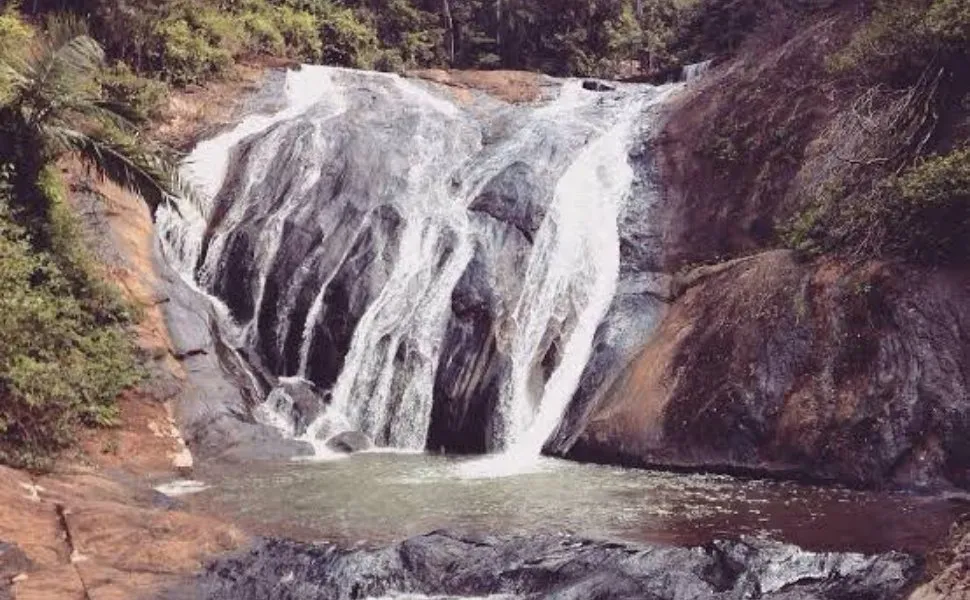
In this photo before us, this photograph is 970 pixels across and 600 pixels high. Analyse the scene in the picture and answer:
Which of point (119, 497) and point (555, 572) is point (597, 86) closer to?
point (119, 497)

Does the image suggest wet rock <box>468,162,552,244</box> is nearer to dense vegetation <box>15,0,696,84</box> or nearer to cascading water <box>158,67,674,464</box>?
cascading water <box>158,67,674,464</box>

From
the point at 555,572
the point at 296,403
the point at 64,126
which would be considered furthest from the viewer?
the point at 296,403

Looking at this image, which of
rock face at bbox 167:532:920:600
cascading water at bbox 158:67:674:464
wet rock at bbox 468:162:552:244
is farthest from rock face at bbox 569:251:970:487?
wet rock at bbox 468:162:552:244

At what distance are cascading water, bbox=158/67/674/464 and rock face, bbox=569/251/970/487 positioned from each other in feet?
6.97

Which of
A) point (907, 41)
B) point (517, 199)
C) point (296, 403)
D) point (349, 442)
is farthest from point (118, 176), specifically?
point (907, 41)

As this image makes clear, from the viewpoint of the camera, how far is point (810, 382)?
12742 millimetres

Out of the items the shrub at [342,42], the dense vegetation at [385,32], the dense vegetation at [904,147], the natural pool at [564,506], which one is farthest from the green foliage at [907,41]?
the shrub at [342,42]

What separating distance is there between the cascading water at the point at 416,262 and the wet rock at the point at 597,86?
4733 mm

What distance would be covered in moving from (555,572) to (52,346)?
28.0ft

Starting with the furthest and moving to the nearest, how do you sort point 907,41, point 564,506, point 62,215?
1. point 62,215
2. point 907,41
3. point 564,506

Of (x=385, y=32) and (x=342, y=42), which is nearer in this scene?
(x=342, y=42)

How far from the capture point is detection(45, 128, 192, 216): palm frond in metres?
13.9

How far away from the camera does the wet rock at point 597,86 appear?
2821 cm

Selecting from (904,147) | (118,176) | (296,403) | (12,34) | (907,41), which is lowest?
(296,403)
